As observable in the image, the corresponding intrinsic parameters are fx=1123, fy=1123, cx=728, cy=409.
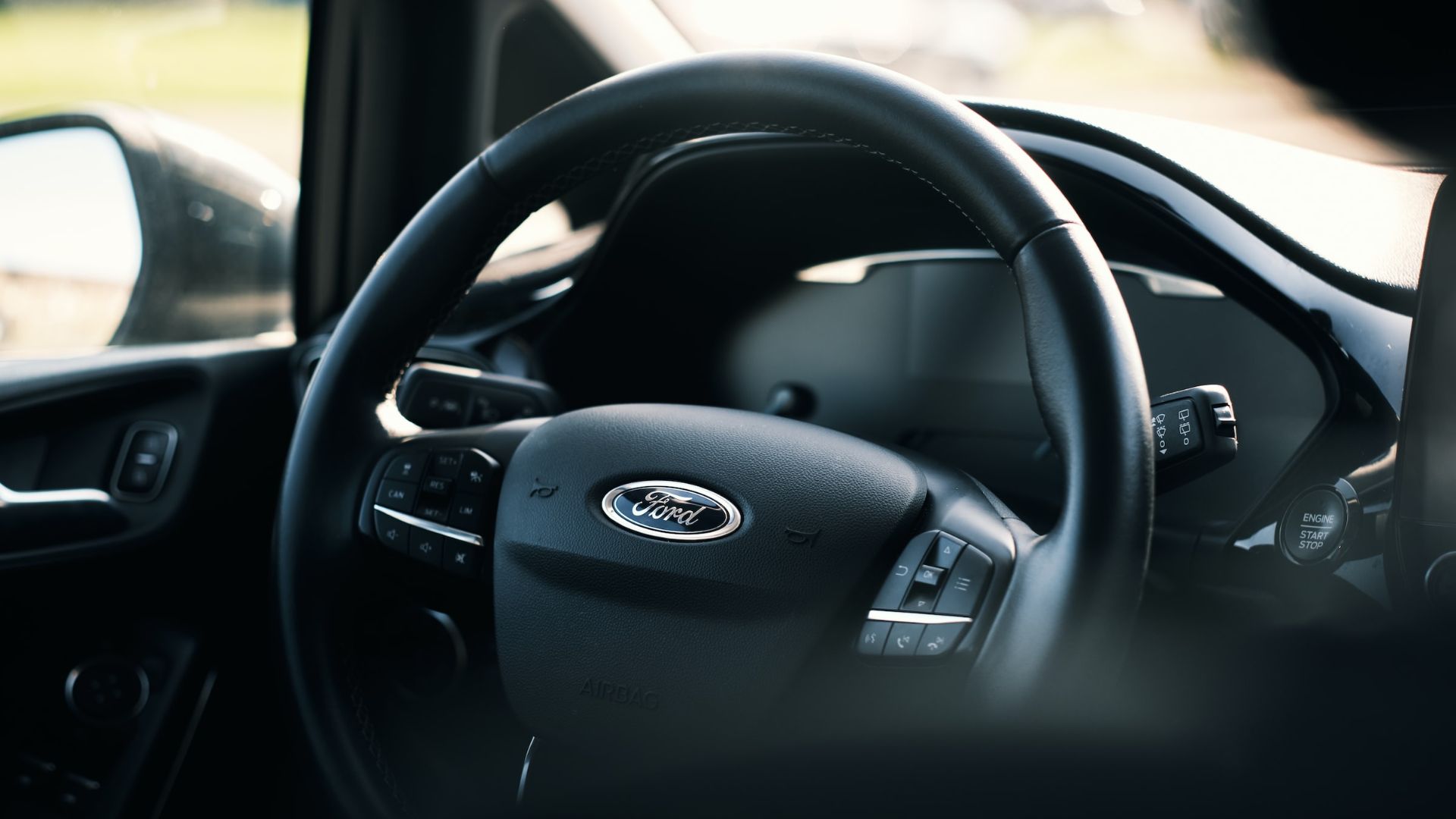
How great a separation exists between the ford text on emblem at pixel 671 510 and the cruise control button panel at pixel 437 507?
5.6 inches

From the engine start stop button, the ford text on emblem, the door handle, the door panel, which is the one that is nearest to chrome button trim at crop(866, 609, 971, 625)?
the ford text on emblem

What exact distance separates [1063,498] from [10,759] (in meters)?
1.50

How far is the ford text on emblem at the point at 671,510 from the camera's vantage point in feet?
3.15

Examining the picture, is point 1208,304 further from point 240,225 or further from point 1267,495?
point 240,225

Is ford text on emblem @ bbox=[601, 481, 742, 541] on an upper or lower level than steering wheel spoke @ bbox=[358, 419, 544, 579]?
upper

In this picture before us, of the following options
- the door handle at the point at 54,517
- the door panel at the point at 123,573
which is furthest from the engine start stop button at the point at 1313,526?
the door handle at the point at 54,517

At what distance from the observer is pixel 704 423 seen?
105 cm

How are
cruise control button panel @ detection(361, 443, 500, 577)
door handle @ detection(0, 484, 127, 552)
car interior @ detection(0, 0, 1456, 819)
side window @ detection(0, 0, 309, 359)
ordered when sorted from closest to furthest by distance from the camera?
1. car interior @ detection(0, 0, 1456, 819)
2. cruise control button panel @ detection(361, 443, 500, 577)
3. door handle @ detection(0, 484, 127, 552)
4. side window @ detection(0, 0, 309, 359)

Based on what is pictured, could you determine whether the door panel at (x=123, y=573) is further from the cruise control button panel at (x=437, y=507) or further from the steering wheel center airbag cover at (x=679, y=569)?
the steering wheel center airbag cover at (x=679, y=569)

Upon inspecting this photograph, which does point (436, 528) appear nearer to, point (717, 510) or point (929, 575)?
point (717, 510)

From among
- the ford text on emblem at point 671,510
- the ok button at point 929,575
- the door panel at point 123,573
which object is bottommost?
the door panel at point 123,573

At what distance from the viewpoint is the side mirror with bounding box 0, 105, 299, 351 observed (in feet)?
6.01

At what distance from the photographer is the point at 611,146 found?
1010mm

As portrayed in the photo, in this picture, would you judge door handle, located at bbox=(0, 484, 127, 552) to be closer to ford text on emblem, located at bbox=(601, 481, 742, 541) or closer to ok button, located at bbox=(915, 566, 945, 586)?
ford text on emblem, located at bbox=(601, 481, 742, 541)
